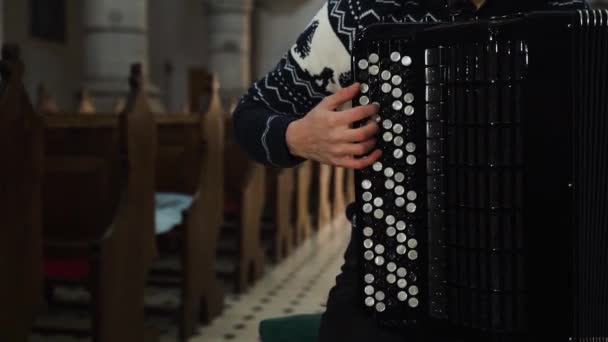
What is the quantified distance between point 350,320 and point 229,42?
953cm

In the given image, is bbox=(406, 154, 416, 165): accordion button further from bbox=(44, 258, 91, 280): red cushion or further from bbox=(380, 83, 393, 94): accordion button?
bbox=(44, 258, 91, 280): red cushion

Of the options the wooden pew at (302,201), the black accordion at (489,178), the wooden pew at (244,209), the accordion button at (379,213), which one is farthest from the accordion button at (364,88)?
the wooden pew at (302,201)

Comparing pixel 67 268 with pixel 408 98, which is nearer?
pixel 408 98

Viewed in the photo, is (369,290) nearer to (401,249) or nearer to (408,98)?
(401,249)

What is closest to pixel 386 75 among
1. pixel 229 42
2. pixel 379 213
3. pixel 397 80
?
pixel 397 80

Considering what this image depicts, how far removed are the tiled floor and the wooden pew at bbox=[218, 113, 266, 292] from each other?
0.41ft

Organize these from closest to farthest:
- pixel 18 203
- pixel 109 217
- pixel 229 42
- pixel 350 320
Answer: pixel 350 320 < pixel 18 203 < pixel 109 217 < pixel 229 42

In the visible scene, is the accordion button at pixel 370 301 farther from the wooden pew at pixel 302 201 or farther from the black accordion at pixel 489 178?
the wooden pew at pixel 302 201

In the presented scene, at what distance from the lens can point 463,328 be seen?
1308 millimetres

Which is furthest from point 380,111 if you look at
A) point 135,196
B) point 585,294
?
point 135,196

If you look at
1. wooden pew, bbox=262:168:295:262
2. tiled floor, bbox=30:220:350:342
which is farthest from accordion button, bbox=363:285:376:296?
wooden pew, bbox=262:168:295:262

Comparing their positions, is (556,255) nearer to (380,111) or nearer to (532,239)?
(532,239)

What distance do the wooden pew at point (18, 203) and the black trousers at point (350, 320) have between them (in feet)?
4.13

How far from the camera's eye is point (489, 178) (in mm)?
1248
